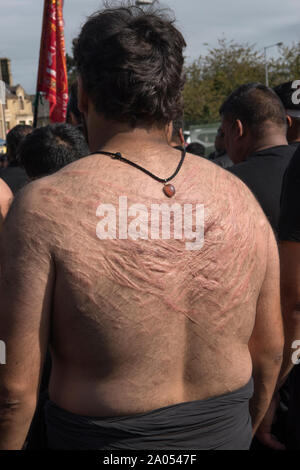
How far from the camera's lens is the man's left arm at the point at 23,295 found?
56.5 inches

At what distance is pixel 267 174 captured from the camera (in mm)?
2930

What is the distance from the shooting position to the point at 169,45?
160cm

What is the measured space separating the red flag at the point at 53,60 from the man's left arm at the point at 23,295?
13.4ft

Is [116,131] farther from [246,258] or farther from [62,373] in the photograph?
[62,373]

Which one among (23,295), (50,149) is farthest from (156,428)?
(50,149)

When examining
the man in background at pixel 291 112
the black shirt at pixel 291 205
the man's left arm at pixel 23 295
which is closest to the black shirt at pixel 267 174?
the man in background at pixel 291 112

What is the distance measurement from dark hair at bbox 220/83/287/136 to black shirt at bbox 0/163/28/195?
6.51 ft

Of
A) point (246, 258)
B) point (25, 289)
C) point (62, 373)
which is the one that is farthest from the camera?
point (246, 258)

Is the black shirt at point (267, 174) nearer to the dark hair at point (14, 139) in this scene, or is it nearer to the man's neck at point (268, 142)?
the man's neck at point (268, 142)

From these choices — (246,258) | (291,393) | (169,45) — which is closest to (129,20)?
(169,45)

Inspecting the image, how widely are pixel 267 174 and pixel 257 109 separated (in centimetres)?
51
